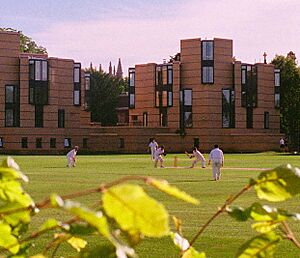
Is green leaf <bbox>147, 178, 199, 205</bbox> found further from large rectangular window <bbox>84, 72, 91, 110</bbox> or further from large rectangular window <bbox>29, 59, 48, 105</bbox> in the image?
large rectangular window <bbox>84, 72, 91, 110</bbox>

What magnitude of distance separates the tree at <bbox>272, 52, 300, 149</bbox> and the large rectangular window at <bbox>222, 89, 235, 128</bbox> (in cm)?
749

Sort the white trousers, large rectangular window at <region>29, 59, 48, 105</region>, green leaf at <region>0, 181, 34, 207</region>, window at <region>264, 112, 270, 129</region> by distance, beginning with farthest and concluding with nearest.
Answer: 1. window at <region>264, 112, 270, 129</region>
2. large rectangular window at <region>29, 59, 48, 105</region>
3. the white trousers
4. green leaf at <region>0, 181, 34, 207</region>

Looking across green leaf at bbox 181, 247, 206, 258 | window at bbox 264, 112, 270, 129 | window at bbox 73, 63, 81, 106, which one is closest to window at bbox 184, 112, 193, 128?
window at bbox 264, 112, 270, 129

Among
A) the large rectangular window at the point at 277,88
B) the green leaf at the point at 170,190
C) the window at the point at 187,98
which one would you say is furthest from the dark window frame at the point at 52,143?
the green leaf at the point at 170,190

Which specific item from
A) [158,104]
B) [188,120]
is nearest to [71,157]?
[188,120]

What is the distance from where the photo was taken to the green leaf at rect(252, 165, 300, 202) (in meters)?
1.31

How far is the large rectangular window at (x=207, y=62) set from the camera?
274 feet

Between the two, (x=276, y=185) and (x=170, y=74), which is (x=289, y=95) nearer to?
(x=170, y=74)

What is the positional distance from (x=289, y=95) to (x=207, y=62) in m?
12.4

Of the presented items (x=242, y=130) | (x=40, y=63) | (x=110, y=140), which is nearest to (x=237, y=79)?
(x=242, y=130)

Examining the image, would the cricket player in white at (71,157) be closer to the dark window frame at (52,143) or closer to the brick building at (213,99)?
the dark window frame at (52,143)

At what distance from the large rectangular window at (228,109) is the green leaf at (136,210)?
82.9 metres

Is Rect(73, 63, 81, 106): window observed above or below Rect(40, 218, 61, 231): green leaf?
above

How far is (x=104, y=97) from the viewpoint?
328 feet
